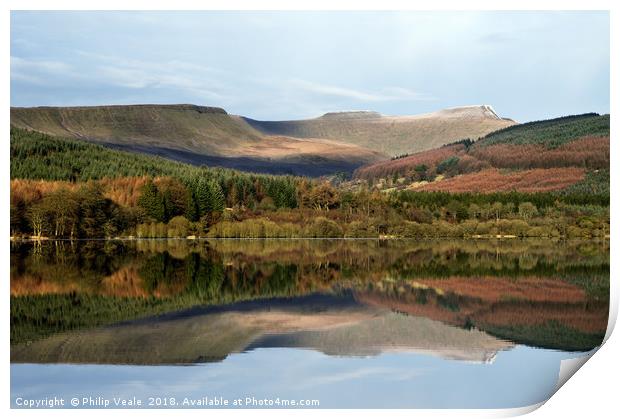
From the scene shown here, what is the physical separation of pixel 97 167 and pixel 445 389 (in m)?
8.77

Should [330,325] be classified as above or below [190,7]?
below

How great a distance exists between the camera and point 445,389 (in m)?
6.87

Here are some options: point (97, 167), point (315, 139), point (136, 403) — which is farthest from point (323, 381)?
point (315, 139)

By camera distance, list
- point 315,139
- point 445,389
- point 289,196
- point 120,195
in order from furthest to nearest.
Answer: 1. point 315,139
2. point 289,196
3. point 120,195
4. point 445,389

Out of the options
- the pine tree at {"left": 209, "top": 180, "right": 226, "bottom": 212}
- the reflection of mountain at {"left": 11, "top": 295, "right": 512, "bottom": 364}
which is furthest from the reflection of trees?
the pine tree at {"left": 209, "top": 180, "right": 226, "bottom": 212}

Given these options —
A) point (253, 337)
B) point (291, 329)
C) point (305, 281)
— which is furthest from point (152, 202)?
point (253, 337)

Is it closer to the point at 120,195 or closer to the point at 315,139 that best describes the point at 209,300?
the point at 120,195

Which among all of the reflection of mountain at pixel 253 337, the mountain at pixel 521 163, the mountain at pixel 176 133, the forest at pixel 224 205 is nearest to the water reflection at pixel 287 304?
the reflection of mountain at pixel 253 337

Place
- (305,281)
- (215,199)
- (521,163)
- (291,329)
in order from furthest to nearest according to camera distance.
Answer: (521,163) < (215,199) < (305,281) < (291,329)

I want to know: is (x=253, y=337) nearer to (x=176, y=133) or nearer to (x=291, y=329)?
(x=291, y=329)

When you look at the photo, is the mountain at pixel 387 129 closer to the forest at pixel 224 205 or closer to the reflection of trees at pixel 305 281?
the forest at pixel 224 205

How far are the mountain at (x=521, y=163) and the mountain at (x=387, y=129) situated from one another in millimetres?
1526

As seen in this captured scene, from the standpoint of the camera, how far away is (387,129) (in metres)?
60.1

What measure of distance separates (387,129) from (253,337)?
172 ft
